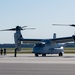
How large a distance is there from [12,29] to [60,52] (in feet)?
31.2

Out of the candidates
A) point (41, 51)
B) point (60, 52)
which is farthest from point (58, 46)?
point (41, 51)

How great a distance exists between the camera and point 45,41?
5216 centimetres

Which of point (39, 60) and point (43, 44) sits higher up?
point (43, 44)

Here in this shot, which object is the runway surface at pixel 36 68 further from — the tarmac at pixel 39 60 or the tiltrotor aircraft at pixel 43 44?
the tiltrotor aircraft at pixel 43 44

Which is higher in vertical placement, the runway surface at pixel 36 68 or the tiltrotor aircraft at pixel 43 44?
the tiltrotor aircraft at pixel 43 44

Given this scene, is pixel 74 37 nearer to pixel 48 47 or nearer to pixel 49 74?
pixel 48 47

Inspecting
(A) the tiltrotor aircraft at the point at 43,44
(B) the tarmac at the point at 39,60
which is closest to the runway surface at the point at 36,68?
(B) the tarmac at the point at 39,60

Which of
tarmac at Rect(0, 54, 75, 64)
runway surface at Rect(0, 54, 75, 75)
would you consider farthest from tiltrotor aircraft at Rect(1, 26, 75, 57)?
runway surface at Rect(0, 54, 75, 75)

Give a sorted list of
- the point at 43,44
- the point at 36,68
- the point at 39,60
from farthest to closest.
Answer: the point at 43,44, the point at 39,60, the point at 36,68

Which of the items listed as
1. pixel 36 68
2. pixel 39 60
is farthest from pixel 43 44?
pixel 36 68

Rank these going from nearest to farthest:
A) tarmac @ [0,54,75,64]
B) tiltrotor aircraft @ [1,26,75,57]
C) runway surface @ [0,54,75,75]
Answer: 1. runway surface @ [0,54,75,75]
2. tarmac @ [0,54,75,64]
3. tiltrotor aircraft @ [1,26,75,57]

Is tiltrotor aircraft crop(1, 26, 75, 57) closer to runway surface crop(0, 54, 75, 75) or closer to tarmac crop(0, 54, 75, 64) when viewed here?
tarmac crop(0, 54, 75, 64)

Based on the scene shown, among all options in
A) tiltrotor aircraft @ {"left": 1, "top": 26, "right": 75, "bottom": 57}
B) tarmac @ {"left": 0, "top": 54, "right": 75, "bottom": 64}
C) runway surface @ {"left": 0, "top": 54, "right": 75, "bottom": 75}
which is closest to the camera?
runway surface @ {"left": 0, "top": 54, "right": 75, "bottom": 75}

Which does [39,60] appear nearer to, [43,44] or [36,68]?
[36,68]
